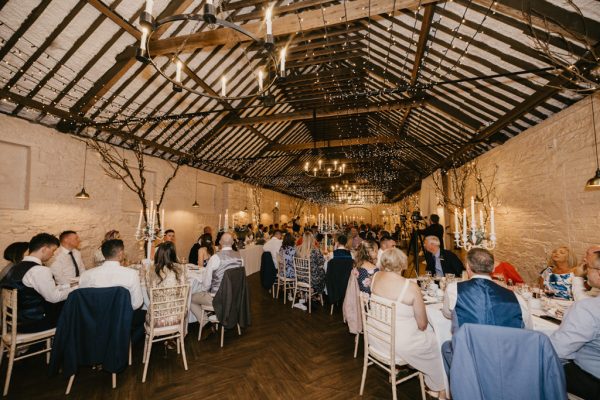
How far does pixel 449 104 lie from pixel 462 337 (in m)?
6.32

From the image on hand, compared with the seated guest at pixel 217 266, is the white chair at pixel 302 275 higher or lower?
lower

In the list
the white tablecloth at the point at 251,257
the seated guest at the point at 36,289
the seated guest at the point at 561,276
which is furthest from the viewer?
the white tablecloth at the point at 251,257

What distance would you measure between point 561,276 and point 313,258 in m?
3.59

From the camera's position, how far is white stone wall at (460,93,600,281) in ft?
13.0

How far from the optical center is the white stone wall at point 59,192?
16.7 ft

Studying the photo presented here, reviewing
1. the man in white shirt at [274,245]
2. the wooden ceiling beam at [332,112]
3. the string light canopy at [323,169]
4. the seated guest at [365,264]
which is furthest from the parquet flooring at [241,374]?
the wooden ceiling beam at [332,112]

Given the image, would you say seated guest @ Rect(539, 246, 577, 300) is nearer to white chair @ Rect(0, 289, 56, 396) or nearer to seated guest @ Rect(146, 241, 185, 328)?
seated guest @ Rect(146, 241, 185, 328)

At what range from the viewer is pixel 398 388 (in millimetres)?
2846

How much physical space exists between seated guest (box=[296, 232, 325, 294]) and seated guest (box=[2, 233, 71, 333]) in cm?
360

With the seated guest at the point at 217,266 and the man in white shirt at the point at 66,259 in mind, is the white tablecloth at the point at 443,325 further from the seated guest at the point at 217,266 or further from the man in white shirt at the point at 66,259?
the man in white shirt at the point at 66,259

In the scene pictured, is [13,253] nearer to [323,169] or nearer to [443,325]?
[443,325]

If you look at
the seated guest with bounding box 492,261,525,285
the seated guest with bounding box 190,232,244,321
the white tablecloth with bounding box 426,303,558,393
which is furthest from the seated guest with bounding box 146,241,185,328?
the seated guest with bounding box 492,261,525,285

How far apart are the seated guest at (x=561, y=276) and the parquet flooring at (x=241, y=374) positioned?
1883 mm

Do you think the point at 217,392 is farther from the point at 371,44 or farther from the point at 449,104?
the point at 449,104
